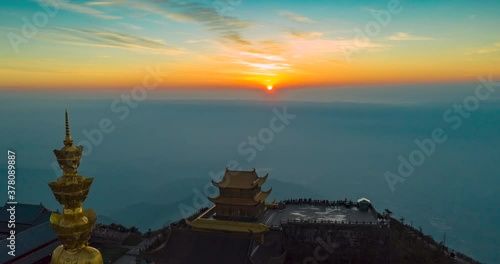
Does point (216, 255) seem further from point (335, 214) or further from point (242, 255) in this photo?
point (335, 214)

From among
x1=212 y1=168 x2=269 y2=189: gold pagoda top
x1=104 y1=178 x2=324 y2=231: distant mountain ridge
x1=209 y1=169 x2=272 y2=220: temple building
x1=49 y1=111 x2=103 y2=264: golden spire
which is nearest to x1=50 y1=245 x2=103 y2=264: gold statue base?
x1=49 y1=111 x2=103 y2=264: golden spire

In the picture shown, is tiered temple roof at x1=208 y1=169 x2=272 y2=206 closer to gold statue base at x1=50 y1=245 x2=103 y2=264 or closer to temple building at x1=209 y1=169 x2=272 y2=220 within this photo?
temple building at x1=209 y1=169 x2=272 y2=220

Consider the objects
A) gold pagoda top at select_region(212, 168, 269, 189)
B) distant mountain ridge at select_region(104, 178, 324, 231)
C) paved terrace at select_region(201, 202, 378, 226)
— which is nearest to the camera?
paved terrace at select_region(201, 202, 378, 226)

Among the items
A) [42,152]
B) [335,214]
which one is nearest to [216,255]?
[335,214]

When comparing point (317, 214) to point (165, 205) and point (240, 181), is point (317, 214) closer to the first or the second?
point (240, 181)

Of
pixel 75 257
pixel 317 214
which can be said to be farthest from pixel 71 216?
pixel 317 214

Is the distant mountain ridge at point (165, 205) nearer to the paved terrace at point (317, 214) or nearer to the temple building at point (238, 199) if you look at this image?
the paved terrace at point (317, 214)

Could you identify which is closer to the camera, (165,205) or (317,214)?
(317,214)
